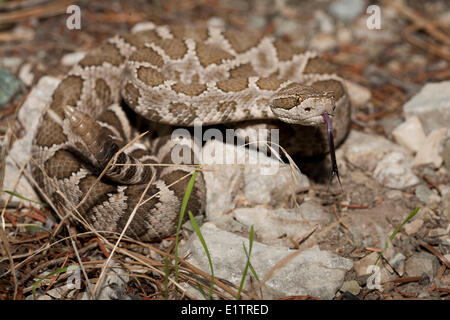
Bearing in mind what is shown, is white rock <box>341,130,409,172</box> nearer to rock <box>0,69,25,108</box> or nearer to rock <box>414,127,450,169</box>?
rock <box>414,127,450,169</box>

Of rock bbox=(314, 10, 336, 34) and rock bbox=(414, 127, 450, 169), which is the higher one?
rock bbox=(314, 10, 336, 34)

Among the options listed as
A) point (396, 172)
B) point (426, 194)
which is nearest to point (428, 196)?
point (426, 194)

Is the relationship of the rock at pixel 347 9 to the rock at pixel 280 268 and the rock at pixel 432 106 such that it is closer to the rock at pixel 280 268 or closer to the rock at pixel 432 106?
the rock at pixel 432 106

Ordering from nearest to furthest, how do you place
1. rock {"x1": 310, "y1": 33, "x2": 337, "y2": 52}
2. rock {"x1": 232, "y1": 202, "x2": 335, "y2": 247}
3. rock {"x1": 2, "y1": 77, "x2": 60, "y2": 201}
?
rock {"x1": 232, "y1": 202, "x2": 335, "y2": 247}, rock {"x1": 2, "y1": 77, "x2": 60, "y2": 201}, rock {"x1": 310, "y1": 33, "x2": 337, "y2": 52}

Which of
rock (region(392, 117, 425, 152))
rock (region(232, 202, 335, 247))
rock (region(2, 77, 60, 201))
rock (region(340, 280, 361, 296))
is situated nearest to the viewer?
rock (region(340, 280, 361, 296))

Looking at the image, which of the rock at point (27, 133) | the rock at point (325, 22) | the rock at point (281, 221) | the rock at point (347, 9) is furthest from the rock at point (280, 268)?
the rock at point (347, 9)

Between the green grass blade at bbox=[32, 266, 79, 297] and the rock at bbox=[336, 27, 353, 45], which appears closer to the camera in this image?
the green grass blade at bbox=[32, 266, 79, 297]

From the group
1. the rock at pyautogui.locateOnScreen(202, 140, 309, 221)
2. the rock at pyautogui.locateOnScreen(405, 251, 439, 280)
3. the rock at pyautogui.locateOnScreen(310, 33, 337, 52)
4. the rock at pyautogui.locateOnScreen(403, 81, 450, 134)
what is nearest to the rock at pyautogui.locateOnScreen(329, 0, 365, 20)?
the rock at pyautogui.locateOnScreen(310, 33, 337, 52)
